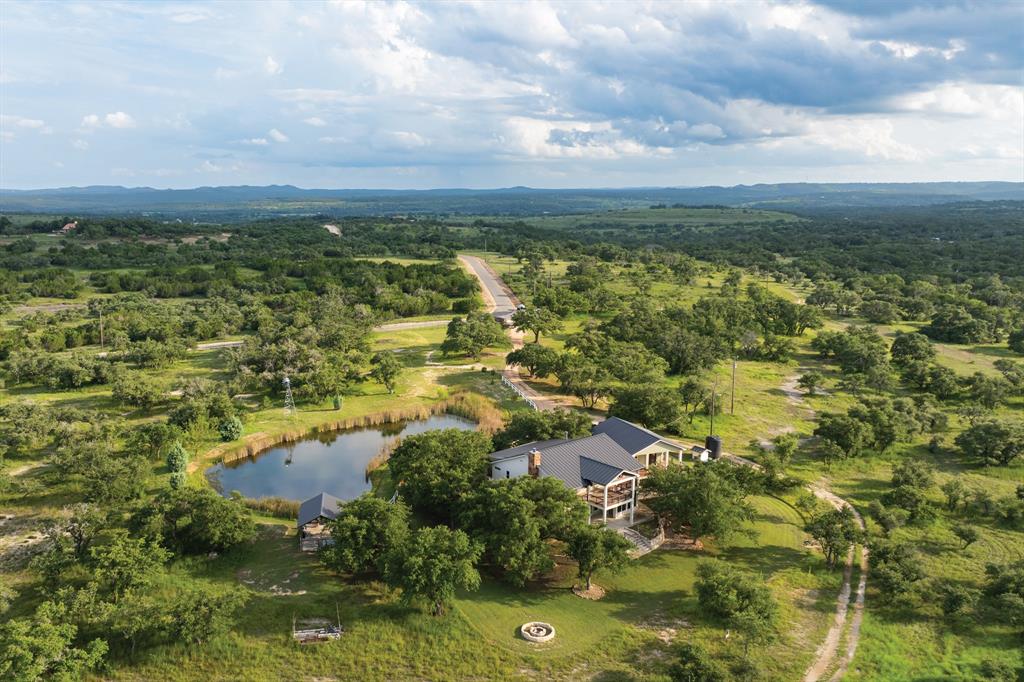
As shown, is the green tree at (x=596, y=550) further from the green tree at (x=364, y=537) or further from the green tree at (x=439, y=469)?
the green tree at (x=364, y=537)

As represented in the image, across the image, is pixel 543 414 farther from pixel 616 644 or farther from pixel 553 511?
pixel 616 644

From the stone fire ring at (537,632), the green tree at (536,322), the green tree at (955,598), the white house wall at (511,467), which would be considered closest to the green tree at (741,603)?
the stone fire ring at (537,632)

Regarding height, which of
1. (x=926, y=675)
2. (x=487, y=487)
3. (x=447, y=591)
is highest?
(x=487, y=487)

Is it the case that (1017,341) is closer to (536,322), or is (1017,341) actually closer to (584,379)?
(536,322)

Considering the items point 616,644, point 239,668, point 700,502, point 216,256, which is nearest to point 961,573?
point 700,502

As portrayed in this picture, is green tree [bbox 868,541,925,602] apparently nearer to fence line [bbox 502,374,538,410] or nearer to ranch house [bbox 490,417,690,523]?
ranch house [bbox 490,417,690,523]

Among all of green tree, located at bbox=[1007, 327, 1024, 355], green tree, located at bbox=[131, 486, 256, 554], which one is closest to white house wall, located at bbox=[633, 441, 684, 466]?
green tree, located at bbox=[131, 486, 256, 554]
